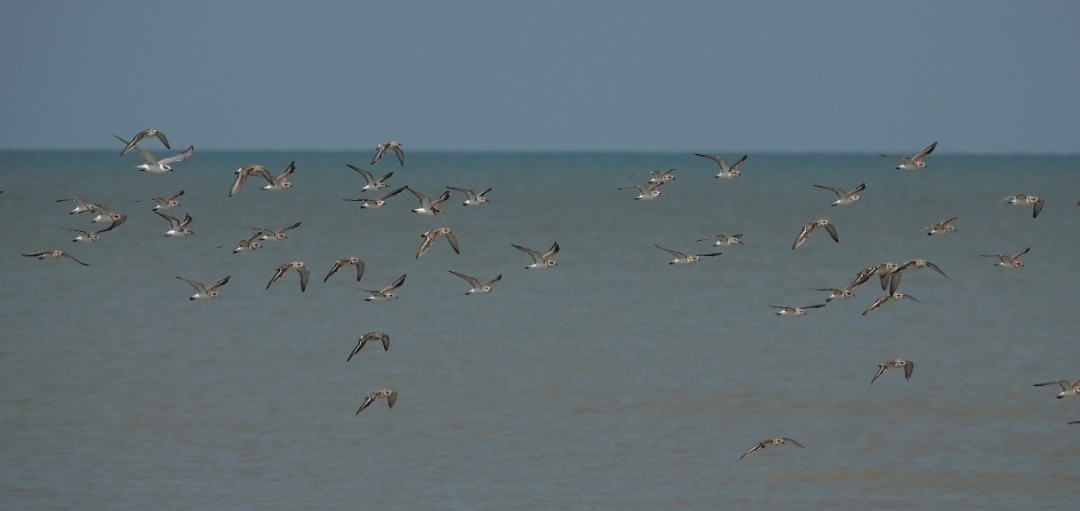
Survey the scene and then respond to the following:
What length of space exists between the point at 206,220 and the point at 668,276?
38.5 meters

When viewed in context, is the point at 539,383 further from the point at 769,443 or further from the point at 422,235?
the point at 769,443

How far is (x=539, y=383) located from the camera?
35188 millimetres

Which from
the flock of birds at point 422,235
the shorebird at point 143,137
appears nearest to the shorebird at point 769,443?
the flock of birds at point 422,235

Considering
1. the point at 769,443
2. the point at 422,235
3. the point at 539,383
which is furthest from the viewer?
the point at 539,383

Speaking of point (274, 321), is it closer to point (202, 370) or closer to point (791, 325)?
point (202, 370)

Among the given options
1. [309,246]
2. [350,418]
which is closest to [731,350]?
[350,418]

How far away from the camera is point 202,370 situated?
36938mm

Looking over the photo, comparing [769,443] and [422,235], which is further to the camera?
[422,235]

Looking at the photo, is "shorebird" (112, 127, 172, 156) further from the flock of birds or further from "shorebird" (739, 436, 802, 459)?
"shorebird" (739, 436, 802, 459)

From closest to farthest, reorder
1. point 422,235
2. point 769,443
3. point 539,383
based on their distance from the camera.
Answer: point 769,443 → point 422,235 → point 539,383

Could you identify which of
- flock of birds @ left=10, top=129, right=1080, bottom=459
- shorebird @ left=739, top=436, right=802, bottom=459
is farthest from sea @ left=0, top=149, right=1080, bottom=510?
flock of birds @ left=10, top=129, right=1080, bottom=459

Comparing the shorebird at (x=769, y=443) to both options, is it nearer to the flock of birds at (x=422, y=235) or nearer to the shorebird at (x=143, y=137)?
the flock of birds at (x=422, y=235)

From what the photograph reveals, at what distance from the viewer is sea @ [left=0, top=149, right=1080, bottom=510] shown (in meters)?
27.3

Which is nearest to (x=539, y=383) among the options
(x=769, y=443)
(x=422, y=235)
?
(x=422, y=235)
